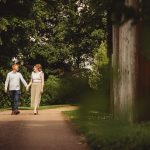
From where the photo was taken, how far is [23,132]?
12344 millimetres

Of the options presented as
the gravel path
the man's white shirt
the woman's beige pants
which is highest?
the man's white shirt

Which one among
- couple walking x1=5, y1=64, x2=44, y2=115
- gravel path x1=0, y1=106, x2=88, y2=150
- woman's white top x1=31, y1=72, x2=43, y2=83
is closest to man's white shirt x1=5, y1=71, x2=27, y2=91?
couple walking x1=5, y1=64, x2=44, y2=115

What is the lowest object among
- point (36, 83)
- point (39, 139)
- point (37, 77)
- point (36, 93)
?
point (39, 139)

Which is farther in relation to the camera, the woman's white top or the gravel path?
the woman's white top

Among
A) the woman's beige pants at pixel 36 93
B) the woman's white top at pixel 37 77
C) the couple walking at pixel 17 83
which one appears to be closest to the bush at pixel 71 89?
the couple walking at pixel 17 83

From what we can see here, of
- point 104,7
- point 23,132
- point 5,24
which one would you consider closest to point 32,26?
point 5,24

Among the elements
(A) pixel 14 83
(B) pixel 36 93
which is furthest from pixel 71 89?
(B) pixel 36 93

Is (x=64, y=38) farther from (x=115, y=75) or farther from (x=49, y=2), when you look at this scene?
(x=115, y=75)

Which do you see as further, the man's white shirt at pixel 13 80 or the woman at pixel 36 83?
the man's white shirt at pixel 13 80

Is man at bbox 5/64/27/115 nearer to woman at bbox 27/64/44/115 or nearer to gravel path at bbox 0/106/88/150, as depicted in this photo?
woman at bbox 27/64/44/115

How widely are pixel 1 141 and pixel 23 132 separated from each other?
1.83 meters

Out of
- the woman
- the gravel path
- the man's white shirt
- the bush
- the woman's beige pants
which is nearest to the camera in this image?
the bush

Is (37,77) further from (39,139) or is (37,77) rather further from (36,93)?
(39,139)

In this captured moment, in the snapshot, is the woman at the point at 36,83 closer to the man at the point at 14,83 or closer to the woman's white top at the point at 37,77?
the woman's white top at the point at 37,77
